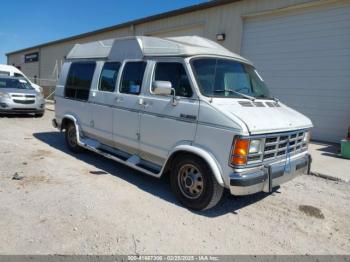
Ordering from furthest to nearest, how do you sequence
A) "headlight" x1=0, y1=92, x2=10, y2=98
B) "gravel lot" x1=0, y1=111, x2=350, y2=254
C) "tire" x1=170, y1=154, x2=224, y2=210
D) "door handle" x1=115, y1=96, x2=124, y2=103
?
1. "headlight" x1=0, y1=92, x2=10, y2=98
2. "door handle" x1=115, y1=96, x2=124, y2=103
3. "tire" x1=170, y1=154, x2=224, y2=210
4. "gravel lot" x1=0, y1=111, x2=350, y2=254

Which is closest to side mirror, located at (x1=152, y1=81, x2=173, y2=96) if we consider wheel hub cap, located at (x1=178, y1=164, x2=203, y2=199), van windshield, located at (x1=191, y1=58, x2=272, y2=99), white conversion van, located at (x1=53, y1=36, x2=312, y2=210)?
white conversion van, located at (x1=53, y1=36, x2=312, y2=210)

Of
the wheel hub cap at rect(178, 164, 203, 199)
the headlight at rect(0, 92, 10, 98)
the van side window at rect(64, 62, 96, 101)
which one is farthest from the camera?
the headlight at rect(0, 92, 10, 98)

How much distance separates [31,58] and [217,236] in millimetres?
32435

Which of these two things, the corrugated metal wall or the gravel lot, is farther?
the corrugated metal wall

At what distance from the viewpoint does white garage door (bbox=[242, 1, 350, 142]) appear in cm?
930

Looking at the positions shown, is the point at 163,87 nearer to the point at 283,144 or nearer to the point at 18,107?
the point at 283,144

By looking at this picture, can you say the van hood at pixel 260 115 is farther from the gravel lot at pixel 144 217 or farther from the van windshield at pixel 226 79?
the gravel lot at pixel 144 217

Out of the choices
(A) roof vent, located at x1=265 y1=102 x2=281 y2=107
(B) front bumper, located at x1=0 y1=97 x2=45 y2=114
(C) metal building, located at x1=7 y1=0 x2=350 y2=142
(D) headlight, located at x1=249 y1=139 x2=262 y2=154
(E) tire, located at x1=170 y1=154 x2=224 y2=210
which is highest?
(C) metal building, located at x1=7 y1=0 x2=350 y2=142

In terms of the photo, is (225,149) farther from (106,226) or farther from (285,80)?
(285,80)

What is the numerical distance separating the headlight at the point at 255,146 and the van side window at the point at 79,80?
391cm

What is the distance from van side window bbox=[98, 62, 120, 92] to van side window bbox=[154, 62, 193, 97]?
1.20 m

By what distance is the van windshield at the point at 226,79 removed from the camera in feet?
14.7

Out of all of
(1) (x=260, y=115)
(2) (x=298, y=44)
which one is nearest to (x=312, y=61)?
(2) (x=298, y=44)

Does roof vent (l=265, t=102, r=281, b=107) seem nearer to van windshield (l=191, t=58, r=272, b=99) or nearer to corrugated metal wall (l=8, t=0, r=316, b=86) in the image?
van windshield (l=191, t=58, r=272, b=99)
